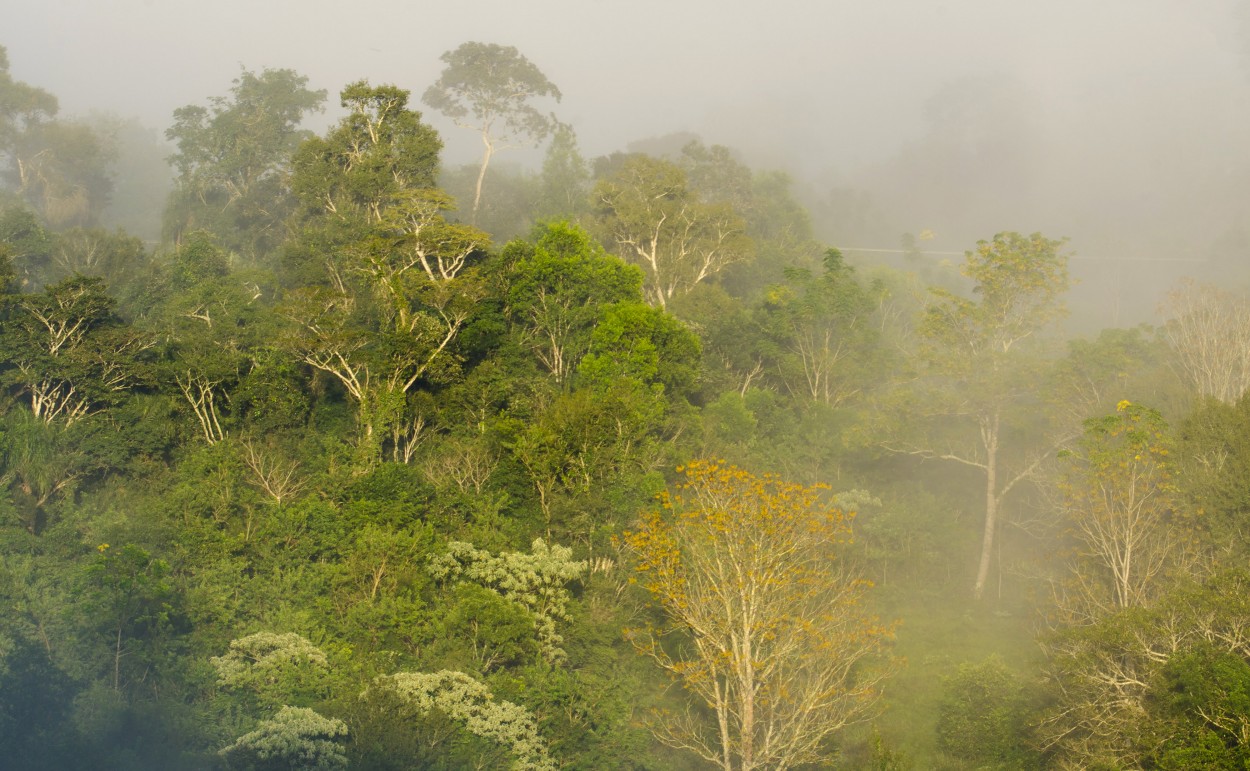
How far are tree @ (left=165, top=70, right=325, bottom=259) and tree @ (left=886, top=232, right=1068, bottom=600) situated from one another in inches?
1202

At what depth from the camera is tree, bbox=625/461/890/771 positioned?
2173cm

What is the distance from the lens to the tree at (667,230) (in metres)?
46.5

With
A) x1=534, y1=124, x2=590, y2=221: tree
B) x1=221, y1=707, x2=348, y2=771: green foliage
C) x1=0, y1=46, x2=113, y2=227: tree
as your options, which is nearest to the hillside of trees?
x1=221, y1=707, x2=348, y2=771: green foliage

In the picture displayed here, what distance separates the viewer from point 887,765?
2066cm

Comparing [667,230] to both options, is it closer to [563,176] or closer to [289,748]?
[563,176]

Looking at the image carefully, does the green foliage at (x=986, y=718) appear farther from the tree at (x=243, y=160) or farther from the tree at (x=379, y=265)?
the tree at (x=243, y=160)

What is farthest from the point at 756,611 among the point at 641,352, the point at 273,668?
the point at 641,352

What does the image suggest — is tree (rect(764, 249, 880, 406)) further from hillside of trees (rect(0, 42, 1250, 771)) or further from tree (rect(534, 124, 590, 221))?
tree (rect(534, 124, 590, 221))

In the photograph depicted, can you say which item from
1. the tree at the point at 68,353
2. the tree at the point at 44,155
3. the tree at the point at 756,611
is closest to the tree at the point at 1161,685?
the tree at the point at 756,611

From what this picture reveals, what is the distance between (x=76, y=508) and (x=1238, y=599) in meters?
Answer: 28.3

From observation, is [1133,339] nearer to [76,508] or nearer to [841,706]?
[841,706]

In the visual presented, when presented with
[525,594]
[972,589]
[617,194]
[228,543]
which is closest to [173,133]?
[617,194]

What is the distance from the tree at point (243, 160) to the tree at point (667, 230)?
16342mm

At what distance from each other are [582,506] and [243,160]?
113 ft
